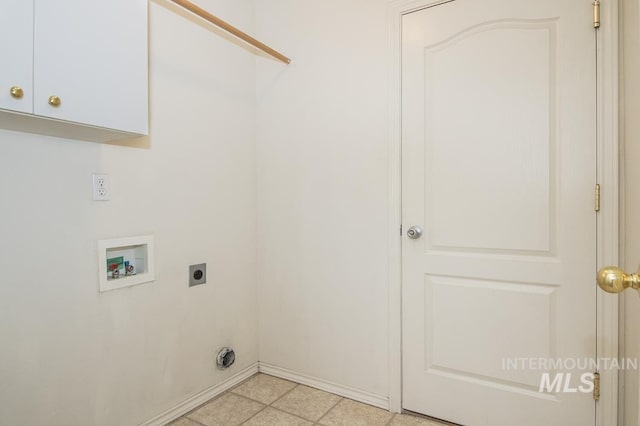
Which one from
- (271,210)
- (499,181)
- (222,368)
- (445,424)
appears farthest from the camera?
(271,210)

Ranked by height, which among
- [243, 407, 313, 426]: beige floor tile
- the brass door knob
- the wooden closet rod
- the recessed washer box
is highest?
the wooden closet rod

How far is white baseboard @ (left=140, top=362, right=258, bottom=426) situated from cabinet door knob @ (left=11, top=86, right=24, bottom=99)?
149cm

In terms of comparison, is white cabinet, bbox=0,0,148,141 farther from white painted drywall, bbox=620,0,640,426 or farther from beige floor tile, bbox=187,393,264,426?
white painted drywall, bbox=620,0,640,426

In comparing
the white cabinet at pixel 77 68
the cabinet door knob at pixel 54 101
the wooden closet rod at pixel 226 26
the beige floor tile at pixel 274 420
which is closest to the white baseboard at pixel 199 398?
the beige floor tile at pixel 274 420

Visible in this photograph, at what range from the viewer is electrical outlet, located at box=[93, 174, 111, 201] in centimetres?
156

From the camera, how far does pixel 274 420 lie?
1.85 meters

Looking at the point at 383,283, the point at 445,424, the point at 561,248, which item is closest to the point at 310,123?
the point at 383,283

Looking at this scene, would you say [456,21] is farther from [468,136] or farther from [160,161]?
[160,161]

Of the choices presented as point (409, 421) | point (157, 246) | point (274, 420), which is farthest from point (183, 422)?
point (409, 421)

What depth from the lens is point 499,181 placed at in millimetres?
1659

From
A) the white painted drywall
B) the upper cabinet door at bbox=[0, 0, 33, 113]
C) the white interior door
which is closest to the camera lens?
the upper cabinet door at bbox=[0, 0, 33, 113]

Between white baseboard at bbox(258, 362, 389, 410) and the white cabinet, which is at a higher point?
the white cabinet

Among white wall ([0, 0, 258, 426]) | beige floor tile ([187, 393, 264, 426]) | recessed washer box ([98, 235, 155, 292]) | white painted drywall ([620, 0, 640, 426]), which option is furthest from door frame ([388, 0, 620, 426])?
recessed washer box ([98, 235, 155, 292])

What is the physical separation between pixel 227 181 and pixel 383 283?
1.06 m
